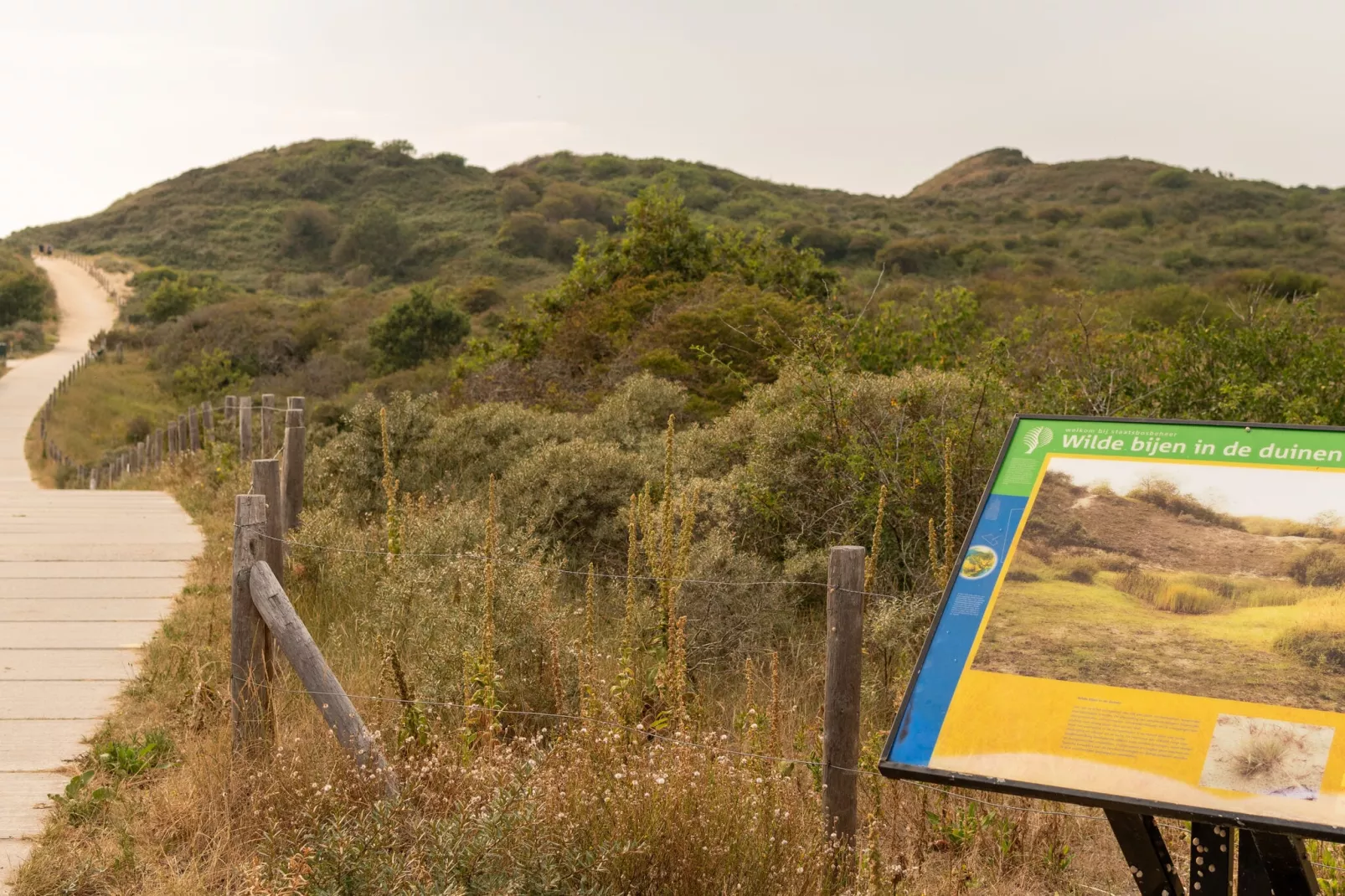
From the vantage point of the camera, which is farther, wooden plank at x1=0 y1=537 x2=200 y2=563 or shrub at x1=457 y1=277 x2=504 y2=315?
shrub at x1=457 y1=277 x2=504 y2=315

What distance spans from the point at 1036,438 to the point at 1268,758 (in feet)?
3.78

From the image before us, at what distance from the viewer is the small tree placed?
39094 mm

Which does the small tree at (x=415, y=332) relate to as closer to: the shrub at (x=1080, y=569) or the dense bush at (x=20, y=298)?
the dense bush at (x=20, y=298)

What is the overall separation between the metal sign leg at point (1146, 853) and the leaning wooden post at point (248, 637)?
3.24m

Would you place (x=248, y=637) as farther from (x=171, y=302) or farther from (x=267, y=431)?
(x=171, y=302)

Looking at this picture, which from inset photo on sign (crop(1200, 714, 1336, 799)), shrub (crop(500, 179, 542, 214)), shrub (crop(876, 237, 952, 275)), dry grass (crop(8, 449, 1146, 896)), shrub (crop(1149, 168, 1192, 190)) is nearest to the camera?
inset photo on sign (crop(1200, 714, 1336, 799))

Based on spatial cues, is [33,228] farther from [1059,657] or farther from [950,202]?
[1059,657]

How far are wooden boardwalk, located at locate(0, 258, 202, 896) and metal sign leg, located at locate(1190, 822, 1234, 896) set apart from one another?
12.1 ft

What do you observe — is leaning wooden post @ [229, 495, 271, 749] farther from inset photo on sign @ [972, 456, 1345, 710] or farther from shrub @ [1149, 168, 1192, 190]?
shrub @ [1149, 168, 1192, 190]

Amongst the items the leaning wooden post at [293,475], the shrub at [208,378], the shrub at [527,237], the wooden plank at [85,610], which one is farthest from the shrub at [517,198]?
the wooden plank at [85,610]

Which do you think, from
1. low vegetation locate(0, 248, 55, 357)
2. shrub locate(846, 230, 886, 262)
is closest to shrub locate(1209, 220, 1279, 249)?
shrub locate(846, 230, 886, 262)

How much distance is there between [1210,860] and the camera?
8.41ft

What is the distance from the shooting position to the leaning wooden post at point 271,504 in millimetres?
5113

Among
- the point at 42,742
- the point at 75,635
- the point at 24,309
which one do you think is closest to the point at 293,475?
the point at 75,635
